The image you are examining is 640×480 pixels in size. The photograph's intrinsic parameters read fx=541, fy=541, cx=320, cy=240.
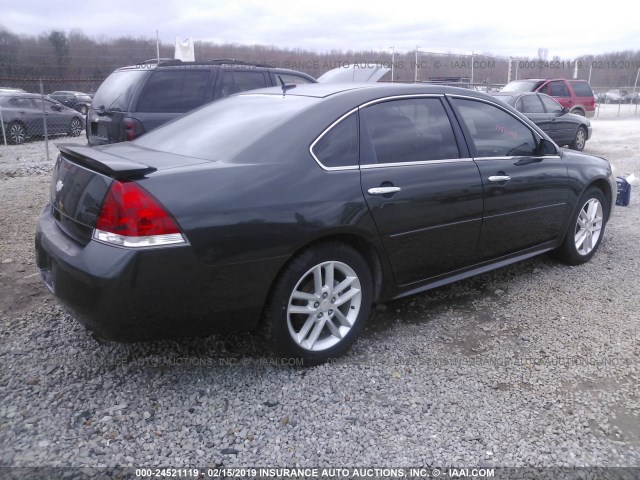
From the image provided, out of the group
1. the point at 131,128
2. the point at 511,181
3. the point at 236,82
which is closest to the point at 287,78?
the point at 236,82

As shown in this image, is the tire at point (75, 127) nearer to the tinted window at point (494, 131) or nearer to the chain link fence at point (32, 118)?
the chain link fence at point (32, 118)

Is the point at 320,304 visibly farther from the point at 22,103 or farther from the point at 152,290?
the point at 22,103

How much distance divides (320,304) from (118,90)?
5367mm

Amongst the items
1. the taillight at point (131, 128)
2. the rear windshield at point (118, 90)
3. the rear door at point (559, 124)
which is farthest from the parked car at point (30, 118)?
the rear door at point (559, 124)

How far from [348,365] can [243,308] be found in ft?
2.52

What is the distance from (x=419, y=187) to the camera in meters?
3.31

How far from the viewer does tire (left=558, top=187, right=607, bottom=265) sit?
464 centimetres

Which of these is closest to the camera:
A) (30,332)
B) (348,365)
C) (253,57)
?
(348,365)

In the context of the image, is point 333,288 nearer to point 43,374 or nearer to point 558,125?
point 43,374

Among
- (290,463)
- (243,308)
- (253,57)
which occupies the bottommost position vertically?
(290,463)

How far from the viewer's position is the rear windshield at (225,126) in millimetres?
3018

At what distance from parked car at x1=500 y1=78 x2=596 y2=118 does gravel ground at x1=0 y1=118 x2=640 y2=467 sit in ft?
41.1

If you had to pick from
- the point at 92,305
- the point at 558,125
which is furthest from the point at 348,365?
the point at 558,125

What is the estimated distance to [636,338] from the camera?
3471mm
